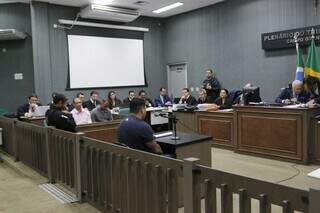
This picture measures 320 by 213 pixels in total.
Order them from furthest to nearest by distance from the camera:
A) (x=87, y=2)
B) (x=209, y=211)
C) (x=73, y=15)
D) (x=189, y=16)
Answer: (x=189, y=16), (x=73, y=15), (x=87, y=2), (x=209, y=211)

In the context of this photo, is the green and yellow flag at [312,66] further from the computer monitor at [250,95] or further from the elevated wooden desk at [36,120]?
the elevated wooden desk at [36,120]

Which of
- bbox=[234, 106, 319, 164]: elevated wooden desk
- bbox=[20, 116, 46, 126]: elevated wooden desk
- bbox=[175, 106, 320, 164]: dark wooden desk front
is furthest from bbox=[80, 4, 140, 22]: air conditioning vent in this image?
bbox=[234, 106, 319, 164]: elevated wooden desk

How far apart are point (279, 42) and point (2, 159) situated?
21.4 feet

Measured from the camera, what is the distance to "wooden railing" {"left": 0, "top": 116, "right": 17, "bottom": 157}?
559cm

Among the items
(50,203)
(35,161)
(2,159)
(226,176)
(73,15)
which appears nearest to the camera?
(226,176)

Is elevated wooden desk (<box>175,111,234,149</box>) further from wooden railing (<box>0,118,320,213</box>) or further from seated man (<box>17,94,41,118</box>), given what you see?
seated man (<box>17,94,41,118</box>)

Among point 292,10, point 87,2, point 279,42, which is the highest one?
point 87,2

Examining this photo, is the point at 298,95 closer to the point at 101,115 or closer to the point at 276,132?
the point at 276,132

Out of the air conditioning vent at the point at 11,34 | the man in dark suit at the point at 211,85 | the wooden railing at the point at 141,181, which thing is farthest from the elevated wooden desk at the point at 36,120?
the man in dark suit at the point at 211,85

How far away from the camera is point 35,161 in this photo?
4688 millimetres

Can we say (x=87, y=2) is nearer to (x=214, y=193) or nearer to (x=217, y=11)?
(x=217, y=11)

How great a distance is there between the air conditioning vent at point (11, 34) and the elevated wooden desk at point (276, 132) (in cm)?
592

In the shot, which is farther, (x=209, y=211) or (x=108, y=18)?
(x=108, y=18)

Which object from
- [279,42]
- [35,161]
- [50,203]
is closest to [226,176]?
[50,203]
